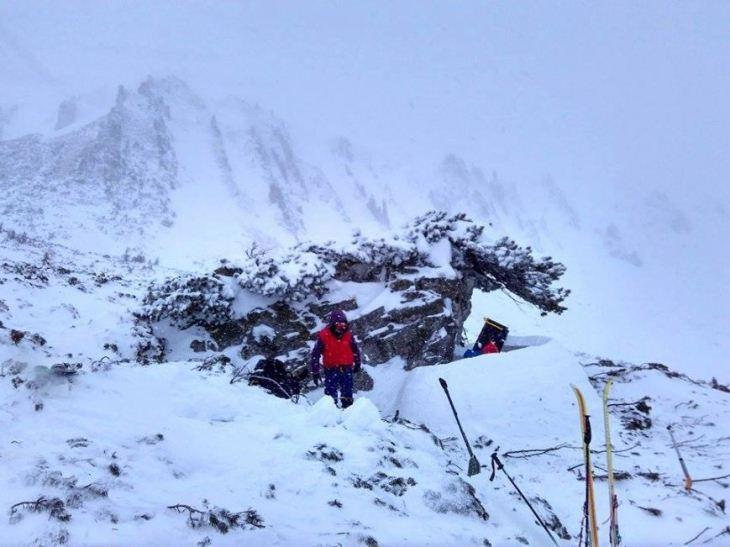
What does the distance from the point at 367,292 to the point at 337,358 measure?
9.58 ft

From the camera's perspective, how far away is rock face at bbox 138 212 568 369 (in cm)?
966

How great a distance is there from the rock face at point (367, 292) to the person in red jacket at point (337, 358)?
187cm

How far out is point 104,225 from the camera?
39406 millimetres

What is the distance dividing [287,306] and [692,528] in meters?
7.84

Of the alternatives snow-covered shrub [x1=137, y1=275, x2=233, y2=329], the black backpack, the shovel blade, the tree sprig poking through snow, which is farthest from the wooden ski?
snow-covered shrub [x1=137, y1=275, x2=233, y2=329]

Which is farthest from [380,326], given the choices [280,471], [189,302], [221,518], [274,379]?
[221,518]

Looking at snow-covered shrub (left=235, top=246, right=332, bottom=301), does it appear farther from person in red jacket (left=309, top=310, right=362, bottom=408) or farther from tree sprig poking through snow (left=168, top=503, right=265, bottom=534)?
tree sprig poking through snow (left=168, top=503, right=265, bottom=534)

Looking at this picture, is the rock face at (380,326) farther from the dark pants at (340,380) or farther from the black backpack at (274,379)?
the dark pants at (340,380)

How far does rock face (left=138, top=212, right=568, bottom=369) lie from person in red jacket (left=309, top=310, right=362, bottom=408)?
1.87 meters

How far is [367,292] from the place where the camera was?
1063 cm

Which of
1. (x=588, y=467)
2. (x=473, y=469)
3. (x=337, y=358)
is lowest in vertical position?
(x=473, y=469)

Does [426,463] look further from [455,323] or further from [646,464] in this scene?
[455,323]

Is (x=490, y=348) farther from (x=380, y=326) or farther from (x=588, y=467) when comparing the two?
(x=588, y=467)

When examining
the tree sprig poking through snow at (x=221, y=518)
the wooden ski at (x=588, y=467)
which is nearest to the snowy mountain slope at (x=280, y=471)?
the tree sprig poking through snow at (x=221, y=518)
